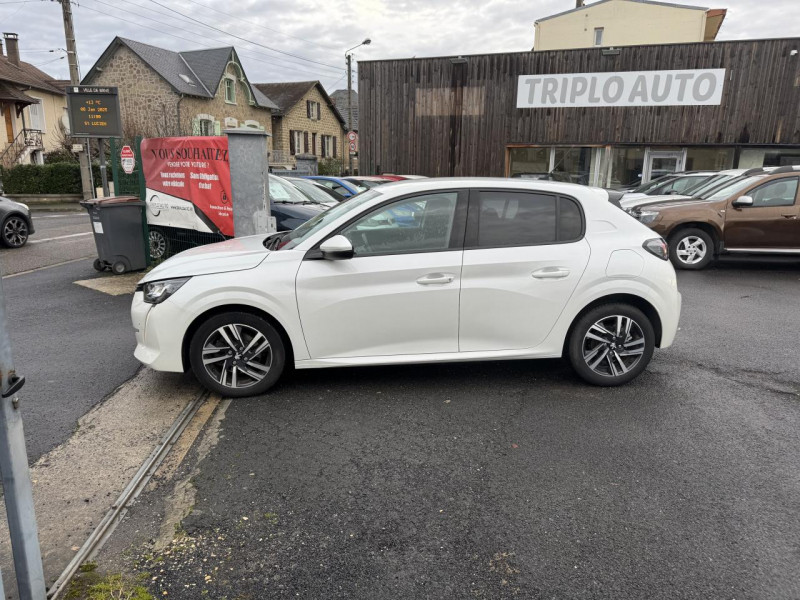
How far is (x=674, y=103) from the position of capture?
18109 millimetres

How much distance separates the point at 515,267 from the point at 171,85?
34348mm

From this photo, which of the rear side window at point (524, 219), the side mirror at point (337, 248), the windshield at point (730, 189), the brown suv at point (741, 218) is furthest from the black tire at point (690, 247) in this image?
the side mirror at point (337, 248)

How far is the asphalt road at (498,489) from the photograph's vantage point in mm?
2580

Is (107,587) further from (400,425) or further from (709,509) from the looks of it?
(709,509)

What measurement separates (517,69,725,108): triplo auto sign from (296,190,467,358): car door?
1619 cm

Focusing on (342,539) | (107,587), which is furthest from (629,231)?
(107,587)

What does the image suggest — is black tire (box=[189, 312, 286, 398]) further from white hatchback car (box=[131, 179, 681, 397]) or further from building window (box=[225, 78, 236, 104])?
building window (box=[225, 78, 236, 104])

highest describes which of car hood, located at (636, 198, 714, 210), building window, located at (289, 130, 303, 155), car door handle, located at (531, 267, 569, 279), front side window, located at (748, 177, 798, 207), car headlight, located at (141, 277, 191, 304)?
building window, located at (289, 130, 303, 155)

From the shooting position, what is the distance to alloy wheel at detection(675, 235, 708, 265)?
10.1 metres

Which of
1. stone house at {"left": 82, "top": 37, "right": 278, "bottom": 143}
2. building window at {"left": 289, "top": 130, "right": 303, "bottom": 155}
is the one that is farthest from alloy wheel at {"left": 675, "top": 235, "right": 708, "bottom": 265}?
building window at {"left": 289, "top": 130, "right": 303, "bottom": 155}

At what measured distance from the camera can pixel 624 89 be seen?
18422 mm

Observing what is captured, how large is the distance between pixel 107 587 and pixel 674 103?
19730 mm

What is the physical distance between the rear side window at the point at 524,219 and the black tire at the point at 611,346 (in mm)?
663

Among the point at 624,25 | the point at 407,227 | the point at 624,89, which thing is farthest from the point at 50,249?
the point at 624,25
